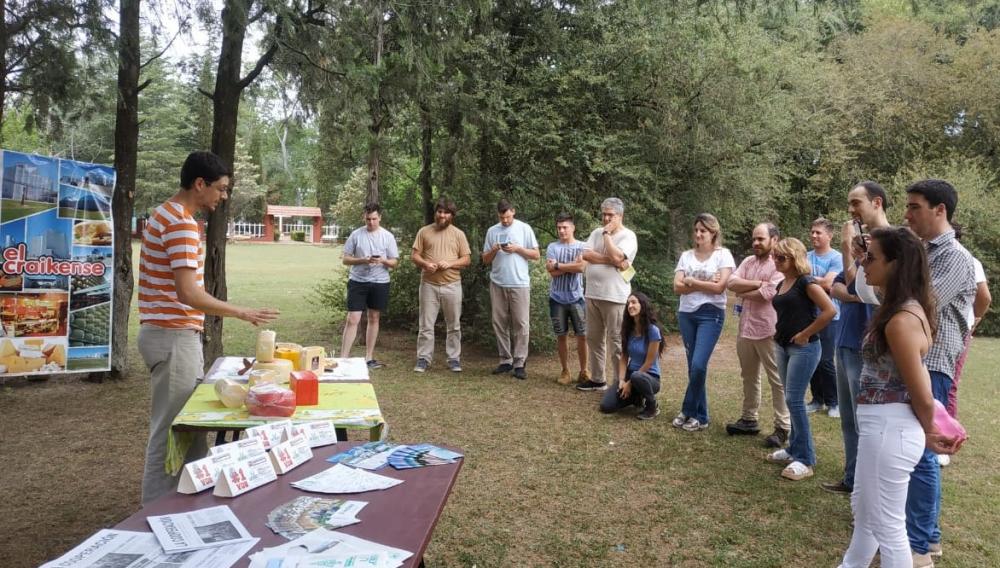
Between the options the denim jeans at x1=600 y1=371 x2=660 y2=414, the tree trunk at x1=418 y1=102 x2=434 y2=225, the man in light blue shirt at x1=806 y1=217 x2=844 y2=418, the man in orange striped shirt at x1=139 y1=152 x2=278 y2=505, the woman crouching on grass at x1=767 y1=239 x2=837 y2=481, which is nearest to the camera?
the man in orange striped shirt at x1=139 y1=152 x2=278 y2=505

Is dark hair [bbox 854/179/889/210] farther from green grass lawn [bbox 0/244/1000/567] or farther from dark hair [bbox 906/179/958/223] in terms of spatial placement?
green grass lawn [bbox 0/244/1000/567]

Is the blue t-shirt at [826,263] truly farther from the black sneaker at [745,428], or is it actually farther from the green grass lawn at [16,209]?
the green grass lawn at [16,209]

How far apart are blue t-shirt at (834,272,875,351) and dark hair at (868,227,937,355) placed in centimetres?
120

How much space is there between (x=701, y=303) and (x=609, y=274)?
1.26 meters

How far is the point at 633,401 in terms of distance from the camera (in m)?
5.98

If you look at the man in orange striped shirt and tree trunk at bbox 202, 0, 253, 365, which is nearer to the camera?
the man in orange striped shirt

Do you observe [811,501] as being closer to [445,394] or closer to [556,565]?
[556,565]

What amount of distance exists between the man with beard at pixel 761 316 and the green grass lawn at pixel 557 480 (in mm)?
315

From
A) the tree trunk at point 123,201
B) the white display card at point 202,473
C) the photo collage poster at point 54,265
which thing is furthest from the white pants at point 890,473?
the tree trunk at point 123,201

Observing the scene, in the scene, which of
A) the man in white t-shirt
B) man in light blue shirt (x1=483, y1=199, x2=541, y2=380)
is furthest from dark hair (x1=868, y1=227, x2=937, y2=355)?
man in light blue shirt (x1=483, y1=199, x2=541, y2=380)

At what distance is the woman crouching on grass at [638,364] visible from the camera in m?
5.75

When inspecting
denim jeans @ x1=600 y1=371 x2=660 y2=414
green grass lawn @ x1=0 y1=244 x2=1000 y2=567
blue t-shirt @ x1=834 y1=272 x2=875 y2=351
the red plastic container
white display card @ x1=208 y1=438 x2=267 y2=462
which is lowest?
green grass lawn @ x1=0 y1=244 x2=1000 y2=567

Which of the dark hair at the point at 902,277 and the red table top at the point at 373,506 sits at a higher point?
the dark hair at the point at 902,277

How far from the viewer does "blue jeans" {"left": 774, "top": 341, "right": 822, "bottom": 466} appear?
432 centimetres
